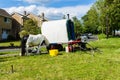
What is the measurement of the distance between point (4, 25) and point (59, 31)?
48.7 meters

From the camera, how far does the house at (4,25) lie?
74.6 m

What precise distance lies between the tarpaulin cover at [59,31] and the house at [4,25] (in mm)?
44722

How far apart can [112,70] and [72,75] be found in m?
2.29

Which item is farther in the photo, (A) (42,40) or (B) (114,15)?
(B) (114,15)

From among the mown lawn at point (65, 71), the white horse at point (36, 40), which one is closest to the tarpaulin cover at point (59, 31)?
the white horse at point (36, 40)

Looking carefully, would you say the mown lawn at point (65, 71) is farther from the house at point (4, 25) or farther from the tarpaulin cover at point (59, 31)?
the house at point (4, 25)

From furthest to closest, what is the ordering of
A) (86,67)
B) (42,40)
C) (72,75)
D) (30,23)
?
1. (30,23)
2. (42,40)
3. (86,67)
4. (72,75)

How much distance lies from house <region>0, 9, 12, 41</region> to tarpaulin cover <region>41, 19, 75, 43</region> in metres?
44.7

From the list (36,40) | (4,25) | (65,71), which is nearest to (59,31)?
(36,40)

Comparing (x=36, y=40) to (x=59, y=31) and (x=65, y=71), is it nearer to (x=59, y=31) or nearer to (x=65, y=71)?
(x=59, y=31)

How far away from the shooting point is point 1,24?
74875 millimetres

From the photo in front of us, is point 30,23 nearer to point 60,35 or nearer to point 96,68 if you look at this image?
point 60,35

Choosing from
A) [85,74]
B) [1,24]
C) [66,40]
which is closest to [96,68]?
[85,74]

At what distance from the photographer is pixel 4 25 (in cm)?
7681
